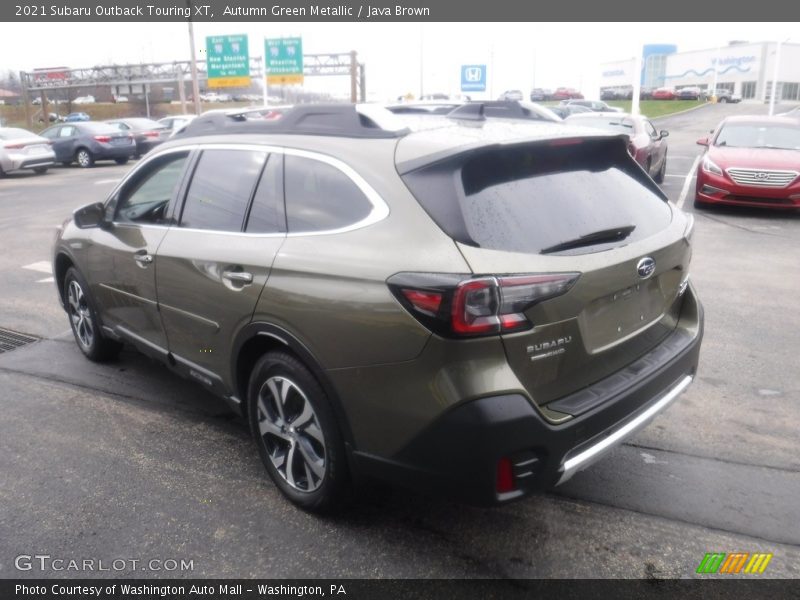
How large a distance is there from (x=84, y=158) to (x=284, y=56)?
2064 centimetres

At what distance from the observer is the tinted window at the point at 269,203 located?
3.23m

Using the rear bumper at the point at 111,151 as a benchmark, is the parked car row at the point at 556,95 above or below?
above

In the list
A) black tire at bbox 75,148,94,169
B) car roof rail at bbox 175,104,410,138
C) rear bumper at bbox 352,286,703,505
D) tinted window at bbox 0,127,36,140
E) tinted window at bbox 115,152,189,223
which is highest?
car roof rail at bbox 175,104,410,138

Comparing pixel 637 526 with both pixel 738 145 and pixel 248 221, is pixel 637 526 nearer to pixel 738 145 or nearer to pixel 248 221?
pixel 248 221

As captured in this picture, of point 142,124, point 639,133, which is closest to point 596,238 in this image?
point 639,133

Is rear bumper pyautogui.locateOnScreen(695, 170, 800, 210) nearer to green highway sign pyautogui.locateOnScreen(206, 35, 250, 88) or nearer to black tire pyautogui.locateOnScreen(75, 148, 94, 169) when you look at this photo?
black tire pyautogui.locateOnScreen(75, 148, 94, 169)

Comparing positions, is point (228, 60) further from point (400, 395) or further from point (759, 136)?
point (400, 395)

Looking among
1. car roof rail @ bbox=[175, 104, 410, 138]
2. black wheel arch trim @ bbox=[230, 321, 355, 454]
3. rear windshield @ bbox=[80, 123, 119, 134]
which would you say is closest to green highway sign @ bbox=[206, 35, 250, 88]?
rear windshield @ bbox=[80, 123, 119, 134]

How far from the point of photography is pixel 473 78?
41.0 m

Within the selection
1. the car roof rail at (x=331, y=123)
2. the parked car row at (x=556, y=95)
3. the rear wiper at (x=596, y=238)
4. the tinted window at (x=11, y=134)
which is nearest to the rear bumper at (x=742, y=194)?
the rear wiper at (x=596, y=238)

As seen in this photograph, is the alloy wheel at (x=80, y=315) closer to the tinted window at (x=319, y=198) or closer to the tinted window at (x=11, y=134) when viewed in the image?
the tinted window at (x=319, y=198)

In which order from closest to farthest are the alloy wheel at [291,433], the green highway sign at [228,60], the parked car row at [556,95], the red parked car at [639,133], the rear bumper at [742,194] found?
the alloy wheel at [291,433], the rear bumper at [742,194], the red parked car at [639,133], the green highway sign at [228,60], the parked car row at [556,95]

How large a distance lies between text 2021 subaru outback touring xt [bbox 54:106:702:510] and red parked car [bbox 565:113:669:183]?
9861 millimetres

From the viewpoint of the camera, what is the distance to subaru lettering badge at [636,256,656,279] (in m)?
2.93
